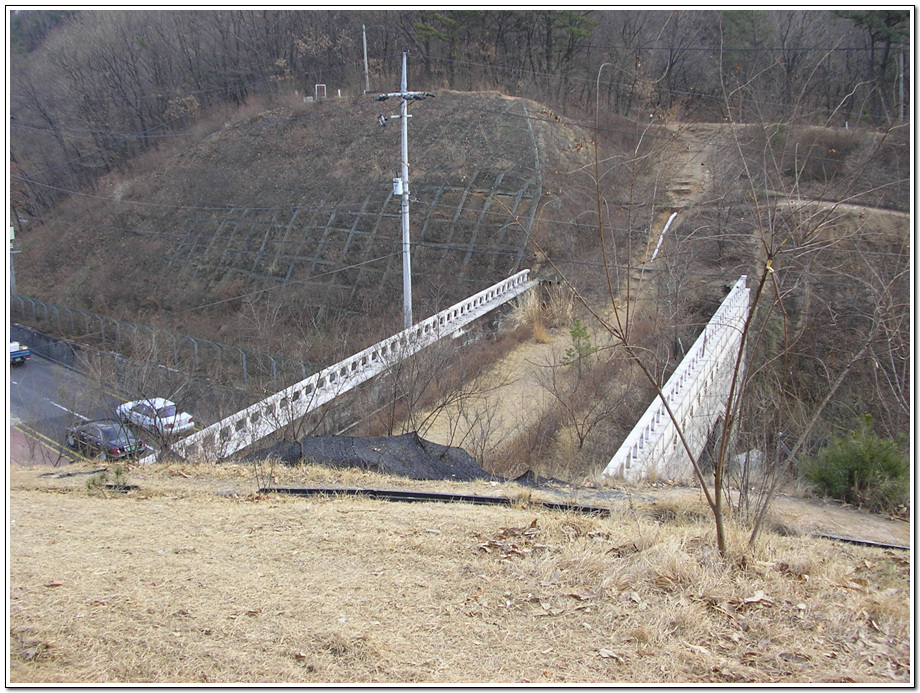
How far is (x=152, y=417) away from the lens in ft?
36.4

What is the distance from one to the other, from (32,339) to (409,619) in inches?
1148

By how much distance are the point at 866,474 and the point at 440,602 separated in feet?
20.0

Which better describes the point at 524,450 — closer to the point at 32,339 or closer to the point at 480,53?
the point at 32,339

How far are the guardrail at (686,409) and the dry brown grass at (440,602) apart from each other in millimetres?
2872

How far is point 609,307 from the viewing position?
2125cm

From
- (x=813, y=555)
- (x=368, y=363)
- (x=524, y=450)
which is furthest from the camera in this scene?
(x=368, y=363)

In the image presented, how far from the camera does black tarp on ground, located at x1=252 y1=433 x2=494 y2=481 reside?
339 inches

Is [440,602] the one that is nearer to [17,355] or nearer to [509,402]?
[509,402]

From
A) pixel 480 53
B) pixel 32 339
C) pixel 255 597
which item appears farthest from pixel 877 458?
pixel 480 53

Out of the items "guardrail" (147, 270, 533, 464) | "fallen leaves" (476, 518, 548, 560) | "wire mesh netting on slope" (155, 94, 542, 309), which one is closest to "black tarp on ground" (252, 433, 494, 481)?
"guardrail" (147, 270, 533, 464)

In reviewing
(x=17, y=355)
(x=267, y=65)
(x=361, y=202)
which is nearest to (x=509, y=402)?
(x=361, y=202)

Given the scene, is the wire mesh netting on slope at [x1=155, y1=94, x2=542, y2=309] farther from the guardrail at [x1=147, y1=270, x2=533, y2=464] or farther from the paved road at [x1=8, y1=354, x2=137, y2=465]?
the paved road at [x1=8, y1=354, x2=137, y2=465]

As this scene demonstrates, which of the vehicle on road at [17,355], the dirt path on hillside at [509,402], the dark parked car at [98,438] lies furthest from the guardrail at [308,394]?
the vehicle on road at [17,355]

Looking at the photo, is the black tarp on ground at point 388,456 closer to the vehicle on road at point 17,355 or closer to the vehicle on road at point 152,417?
the vehicle on road at point 152,417
